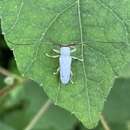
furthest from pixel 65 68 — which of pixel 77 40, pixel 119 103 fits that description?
pixel 119 103

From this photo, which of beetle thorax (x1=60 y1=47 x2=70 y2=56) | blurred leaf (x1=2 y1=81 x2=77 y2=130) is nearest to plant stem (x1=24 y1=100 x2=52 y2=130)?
blurred leaf (x1=2 y1=81 x2=77 y2=130)

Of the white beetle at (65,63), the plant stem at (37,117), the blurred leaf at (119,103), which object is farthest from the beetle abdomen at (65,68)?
the blurred leaf at (119,103)

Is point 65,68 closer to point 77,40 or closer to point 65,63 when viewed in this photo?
point 65,63

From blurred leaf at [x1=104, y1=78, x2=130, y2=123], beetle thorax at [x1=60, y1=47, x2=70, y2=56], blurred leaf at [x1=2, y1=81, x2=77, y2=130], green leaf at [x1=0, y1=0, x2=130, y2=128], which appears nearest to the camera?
green leaf at [x1=0, y1=0, x2=130, y2=128]

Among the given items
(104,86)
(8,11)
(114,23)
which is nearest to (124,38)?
(114,23)

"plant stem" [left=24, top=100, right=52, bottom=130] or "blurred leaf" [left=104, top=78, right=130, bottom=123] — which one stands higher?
"plant stem" [left=24, top=100, right=52, bottom=130]

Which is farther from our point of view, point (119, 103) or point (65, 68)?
point (119, 103)

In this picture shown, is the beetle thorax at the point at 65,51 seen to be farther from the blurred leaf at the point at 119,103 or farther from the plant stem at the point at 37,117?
the blurred leaf at the point at 119,103

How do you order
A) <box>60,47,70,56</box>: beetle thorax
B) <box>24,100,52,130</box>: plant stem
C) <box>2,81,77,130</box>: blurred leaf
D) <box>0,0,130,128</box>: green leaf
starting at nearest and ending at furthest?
<box>0,0,130,128</box>: green leaf → <box>60,47,70,56</box>: beetle thorax → <box>24,100,52,130</box>: plant stem → <box>2,81,77,130</box>: blurred leaf

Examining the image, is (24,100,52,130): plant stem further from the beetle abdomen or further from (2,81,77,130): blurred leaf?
the beetle abdomen
